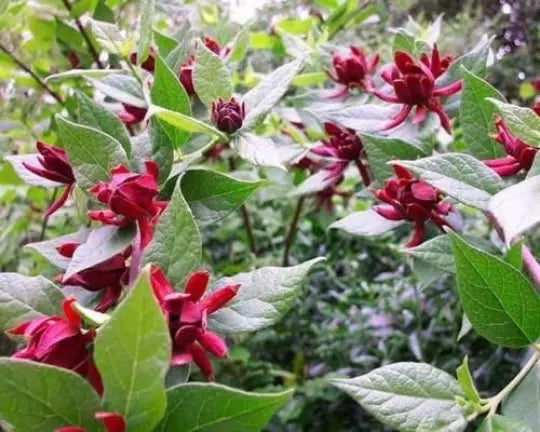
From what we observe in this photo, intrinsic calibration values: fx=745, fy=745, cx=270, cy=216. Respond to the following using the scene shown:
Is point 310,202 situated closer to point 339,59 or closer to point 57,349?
point 339,59

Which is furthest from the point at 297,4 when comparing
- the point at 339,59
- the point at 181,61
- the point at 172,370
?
the point at 172,370

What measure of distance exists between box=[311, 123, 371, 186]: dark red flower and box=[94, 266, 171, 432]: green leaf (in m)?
0.46

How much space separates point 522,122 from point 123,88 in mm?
350

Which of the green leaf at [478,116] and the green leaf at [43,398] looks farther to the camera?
the green leaf at [478,116]

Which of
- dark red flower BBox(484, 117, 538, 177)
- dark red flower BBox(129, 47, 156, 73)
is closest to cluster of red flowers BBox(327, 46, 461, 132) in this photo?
dark red flower BBox(484, 117, 538, 177)

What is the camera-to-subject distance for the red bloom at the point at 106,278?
0.45m

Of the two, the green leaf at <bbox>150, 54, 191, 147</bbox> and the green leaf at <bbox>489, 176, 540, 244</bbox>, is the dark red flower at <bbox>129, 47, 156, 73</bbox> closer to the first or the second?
the green leaf at <bbox>150, 54, 191, 147</bbox>

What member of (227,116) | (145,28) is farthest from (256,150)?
(145,28)

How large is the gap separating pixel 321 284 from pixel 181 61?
817mm

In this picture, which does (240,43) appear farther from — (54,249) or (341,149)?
(54,249)

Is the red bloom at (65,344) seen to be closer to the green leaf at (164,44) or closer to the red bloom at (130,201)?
the red bloom at (130,201)

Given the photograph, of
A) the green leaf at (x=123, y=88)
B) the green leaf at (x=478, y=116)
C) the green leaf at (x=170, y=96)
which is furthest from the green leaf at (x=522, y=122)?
the green leaf at (x=123, y=88)

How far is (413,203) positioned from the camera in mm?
564

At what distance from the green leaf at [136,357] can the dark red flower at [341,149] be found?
0.46m
